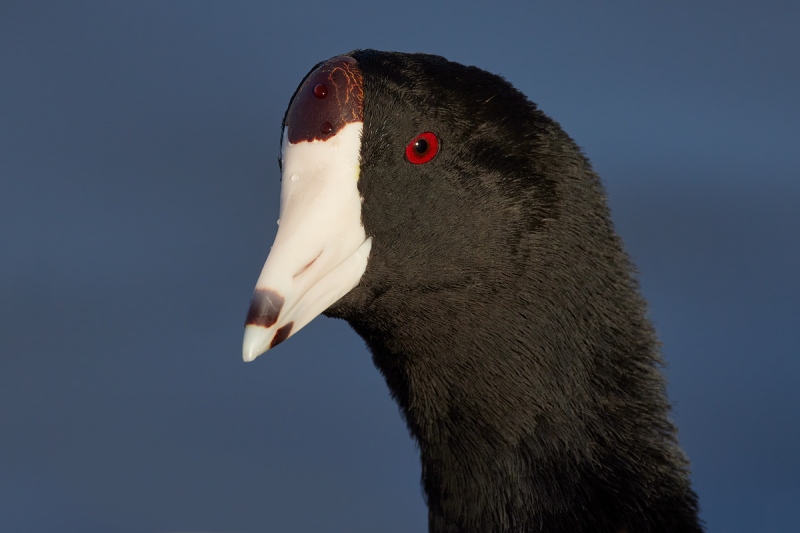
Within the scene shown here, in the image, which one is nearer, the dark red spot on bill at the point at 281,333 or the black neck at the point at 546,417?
the dark red spot on bill at the point at 281,333

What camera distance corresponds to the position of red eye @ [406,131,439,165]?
2475 mm

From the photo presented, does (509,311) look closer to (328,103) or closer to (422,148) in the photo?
(422,148)

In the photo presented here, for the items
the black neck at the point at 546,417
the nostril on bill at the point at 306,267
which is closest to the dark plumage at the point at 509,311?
the black neck at the point at 546,417

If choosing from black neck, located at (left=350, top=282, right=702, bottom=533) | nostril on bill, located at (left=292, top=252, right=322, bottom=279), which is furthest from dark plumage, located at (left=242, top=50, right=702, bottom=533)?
nostril on bill, located at (left=292, top=252, right=322, bottom=279)

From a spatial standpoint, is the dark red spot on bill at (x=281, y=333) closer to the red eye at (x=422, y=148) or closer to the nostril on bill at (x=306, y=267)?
the nostril on bill at (x=306, y=267)

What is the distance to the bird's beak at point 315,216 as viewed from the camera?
2.32 meters

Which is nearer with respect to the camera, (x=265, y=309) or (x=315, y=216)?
(x=265, y=309)

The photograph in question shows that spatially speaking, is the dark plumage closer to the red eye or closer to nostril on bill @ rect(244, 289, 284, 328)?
the red eye

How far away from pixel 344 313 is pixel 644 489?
0.68 m

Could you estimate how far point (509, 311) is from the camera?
100 inches

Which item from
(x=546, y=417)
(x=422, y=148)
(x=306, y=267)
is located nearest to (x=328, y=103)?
(x=422, y=148)

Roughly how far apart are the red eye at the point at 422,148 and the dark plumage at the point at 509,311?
0.03 feet

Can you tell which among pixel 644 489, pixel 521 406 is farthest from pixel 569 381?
pixel 644 489

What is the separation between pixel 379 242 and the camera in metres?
2.48
